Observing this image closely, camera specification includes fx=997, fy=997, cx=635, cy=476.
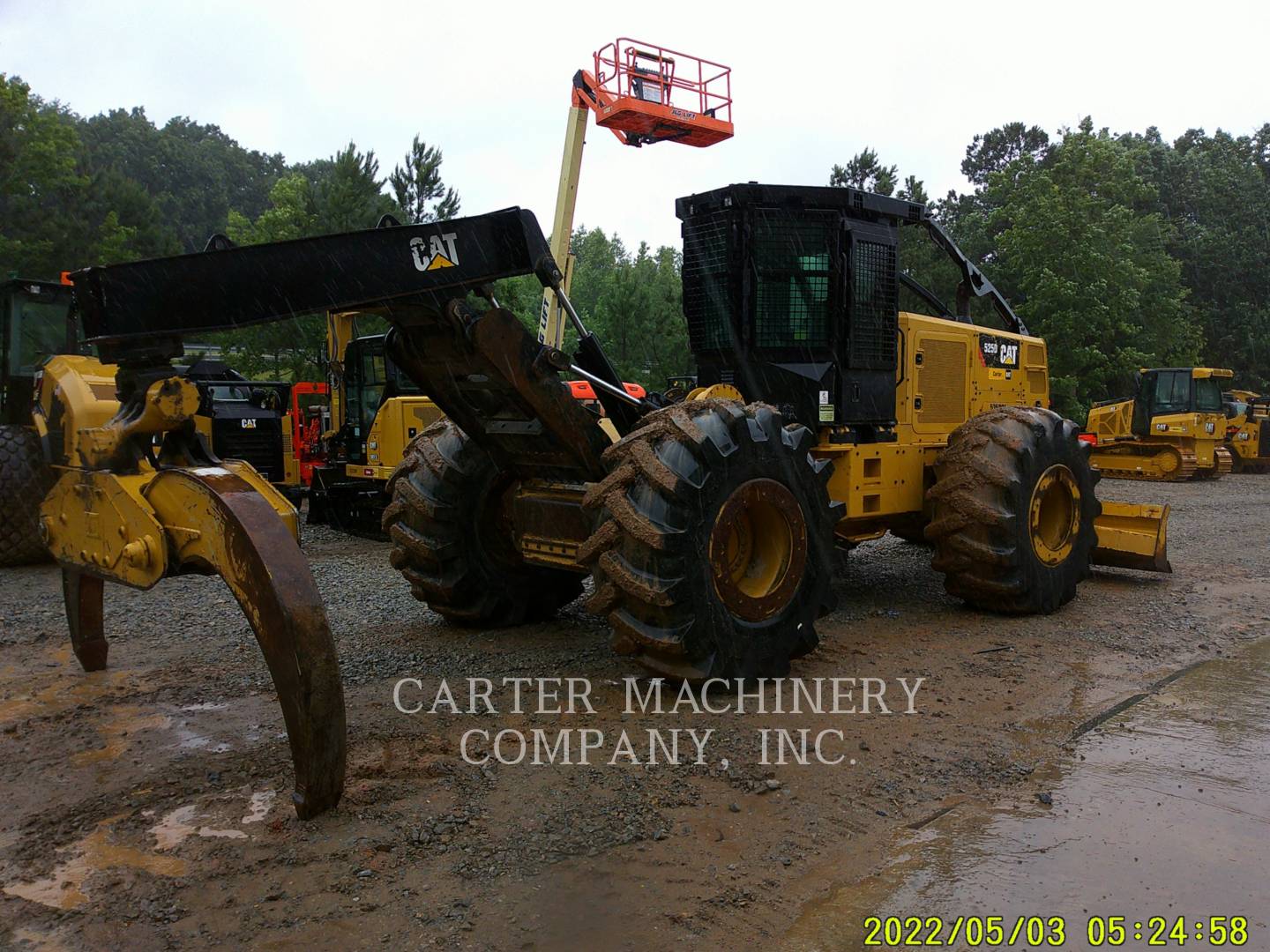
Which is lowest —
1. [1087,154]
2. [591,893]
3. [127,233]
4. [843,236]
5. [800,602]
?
[591,893]

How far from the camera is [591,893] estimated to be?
326 cm

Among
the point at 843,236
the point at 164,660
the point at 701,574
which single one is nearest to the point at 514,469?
the point at 701,574

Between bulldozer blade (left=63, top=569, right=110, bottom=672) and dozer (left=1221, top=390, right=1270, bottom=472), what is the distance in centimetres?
2405

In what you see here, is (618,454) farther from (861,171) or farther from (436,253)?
(861,171)

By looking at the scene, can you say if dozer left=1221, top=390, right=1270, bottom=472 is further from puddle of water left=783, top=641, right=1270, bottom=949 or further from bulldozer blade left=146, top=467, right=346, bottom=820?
bulldozer blade left=146, top=467, right=346, bottom=820

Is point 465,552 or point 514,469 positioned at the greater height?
point 514,469

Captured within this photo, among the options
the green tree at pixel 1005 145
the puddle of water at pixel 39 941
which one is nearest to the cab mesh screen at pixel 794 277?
the puddle of water at pixel 39 941

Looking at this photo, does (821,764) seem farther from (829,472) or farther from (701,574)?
(829,472)

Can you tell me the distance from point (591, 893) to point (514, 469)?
3.31 m

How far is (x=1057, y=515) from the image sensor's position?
25.5 feet

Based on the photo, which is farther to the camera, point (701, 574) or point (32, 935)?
point (701, 574)

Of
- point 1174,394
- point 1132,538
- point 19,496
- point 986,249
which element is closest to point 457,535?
point 19,496

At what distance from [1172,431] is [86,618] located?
67.3 ft
